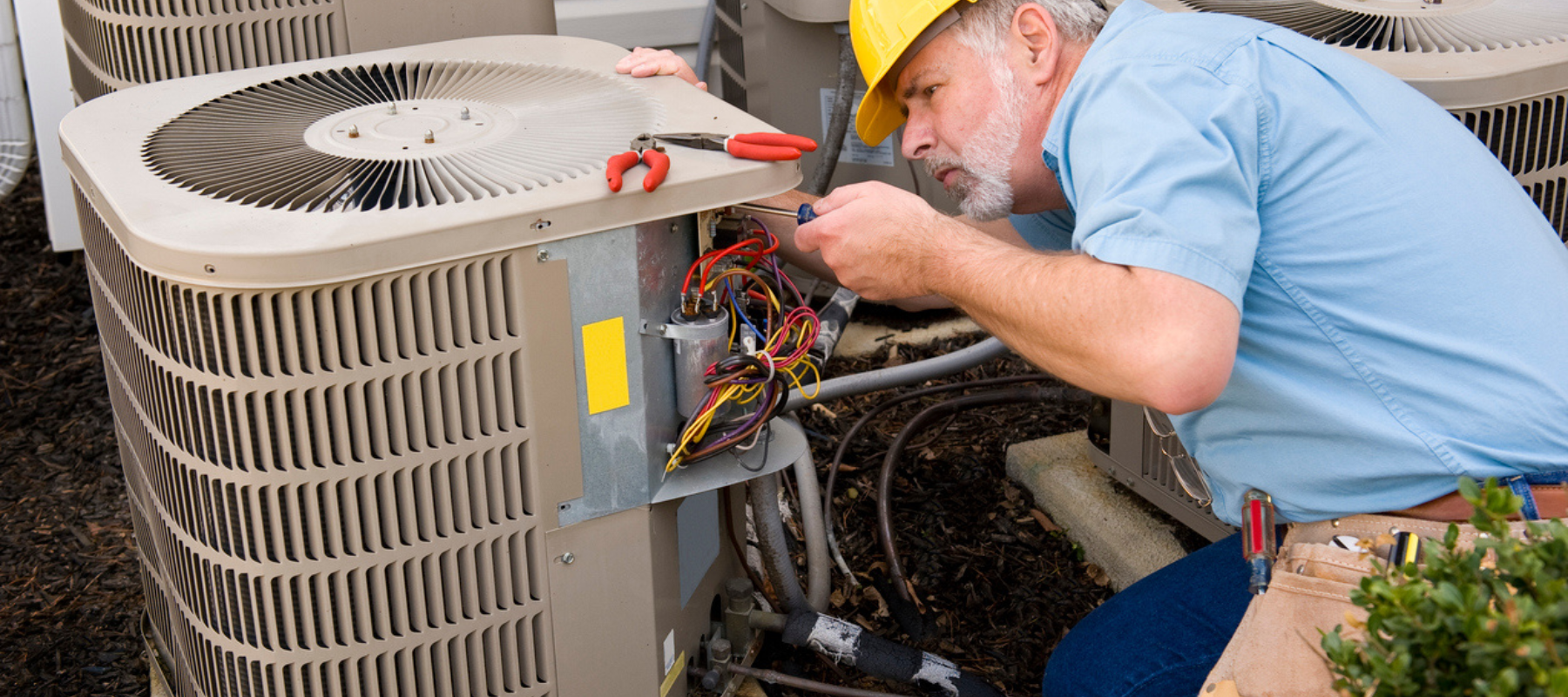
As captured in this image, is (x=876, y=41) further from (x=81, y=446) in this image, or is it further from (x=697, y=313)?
(x=81, y=446)

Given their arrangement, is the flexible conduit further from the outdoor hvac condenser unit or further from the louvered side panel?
the louvered side panel

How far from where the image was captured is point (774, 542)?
2.07 metres

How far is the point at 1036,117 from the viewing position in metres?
1.73

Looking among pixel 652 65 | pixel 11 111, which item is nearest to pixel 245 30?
pixel 652 65

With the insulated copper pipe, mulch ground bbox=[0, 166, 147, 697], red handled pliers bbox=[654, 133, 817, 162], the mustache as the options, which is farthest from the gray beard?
mulch ground bbox=[0, 166, 147, 697]

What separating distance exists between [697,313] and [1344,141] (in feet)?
2.69

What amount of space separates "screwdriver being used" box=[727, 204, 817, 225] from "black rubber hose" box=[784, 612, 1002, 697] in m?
0.69

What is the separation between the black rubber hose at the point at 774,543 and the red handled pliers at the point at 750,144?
57 centimetres

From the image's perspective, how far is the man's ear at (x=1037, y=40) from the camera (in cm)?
166

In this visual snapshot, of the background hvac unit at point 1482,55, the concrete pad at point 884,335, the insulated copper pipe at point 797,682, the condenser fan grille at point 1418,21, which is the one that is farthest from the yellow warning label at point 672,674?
the concrete pad at point 884,335

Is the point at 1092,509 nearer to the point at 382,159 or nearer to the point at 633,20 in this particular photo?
the point at 382,159

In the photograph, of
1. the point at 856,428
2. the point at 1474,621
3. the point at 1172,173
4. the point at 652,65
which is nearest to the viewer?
the point at 1474,621

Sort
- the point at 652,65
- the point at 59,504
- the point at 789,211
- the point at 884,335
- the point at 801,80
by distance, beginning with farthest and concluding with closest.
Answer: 1. the point at 884,335
2. the point at 801,80
3. the point at 59,504
4. the point at 652,65
5. the point at 789,211

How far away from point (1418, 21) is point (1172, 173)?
42.6 inches
